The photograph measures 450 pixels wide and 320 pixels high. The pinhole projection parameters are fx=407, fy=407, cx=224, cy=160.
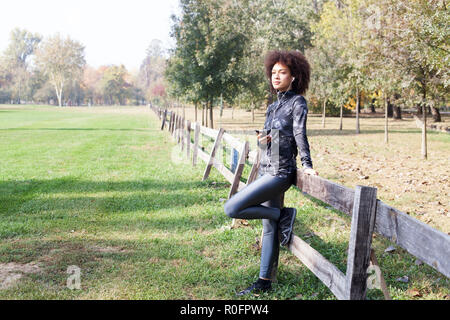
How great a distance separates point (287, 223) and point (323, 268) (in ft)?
2.42

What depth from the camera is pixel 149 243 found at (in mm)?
5594

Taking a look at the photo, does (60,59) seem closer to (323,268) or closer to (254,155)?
(254,155)

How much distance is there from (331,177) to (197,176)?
3.47m

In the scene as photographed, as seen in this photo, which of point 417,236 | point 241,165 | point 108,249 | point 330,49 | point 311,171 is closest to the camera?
point 417,236

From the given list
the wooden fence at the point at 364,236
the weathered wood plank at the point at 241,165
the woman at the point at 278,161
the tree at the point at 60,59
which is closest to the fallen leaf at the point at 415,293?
the wooden fence at the point at 364,236

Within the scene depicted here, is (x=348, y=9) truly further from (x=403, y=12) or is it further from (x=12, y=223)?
(x=12, y=223)

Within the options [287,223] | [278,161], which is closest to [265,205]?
[287,223]

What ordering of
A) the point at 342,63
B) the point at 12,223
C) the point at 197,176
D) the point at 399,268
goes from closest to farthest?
the point at 399,268
the point at 12,223
the point at 197,176
the point at 342,63

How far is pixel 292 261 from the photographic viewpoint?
4980 millimetres

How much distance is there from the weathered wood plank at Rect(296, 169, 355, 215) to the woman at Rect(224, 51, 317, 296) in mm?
89

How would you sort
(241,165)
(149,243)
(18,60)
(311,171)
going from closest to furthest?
(311,171) < (149,243) < (241,165) < (18,60)

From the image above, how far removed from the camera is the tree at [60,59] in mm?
99250

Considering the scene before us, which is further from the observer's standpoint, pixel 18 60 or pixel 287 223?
pixel 18 60
